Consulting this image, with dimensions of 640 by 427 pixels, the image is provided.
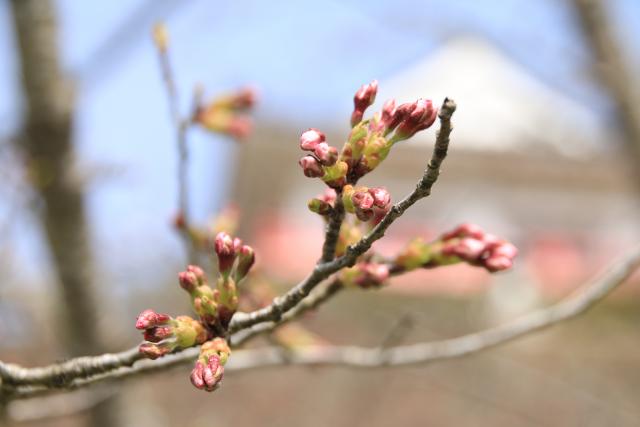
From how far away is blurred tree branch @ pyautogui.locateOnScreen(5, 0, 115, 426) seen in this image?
8.16 ft

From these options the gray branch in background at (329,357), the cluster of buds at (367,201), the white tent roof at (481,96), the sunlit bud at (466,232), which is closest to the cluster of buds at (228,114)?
the gray branch in background at (329,357)

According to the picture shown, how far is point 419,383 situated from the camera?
5809mm

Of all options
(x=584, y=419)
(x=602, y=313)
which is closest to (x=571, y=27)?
(x=584, y=419)

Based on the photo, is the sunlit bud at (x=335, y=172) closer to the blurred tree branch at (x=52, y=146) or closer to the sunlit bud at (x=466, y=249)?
the sunlit bud at (x=466, y=249)

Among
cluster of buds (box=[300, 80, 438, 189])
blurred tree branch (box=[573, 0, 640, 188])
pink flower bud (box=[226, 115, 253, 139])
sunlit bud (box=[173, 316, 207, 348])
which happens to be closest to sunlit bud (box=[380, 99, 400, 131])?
cluster of buds (box=[300, 80, 438, 189])

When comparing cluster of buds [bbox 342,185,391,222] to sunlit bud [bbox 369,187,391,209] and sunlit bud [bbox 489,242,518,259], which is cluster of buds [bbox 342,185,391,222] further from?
sunlit bud [bbox 489,242,518,259]

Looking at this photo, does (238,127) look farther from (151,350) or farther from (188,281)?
(151,350)

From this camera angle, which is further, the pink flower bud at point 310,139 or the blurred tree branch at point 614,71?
the blurred tree branch at point 614,71

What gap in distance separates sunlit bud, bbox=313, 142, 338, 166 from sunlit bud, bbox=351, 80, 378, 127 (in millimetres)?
93

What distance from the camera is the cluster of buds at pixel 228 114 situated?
2.04m

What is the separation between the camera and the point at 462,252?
1.23 metres

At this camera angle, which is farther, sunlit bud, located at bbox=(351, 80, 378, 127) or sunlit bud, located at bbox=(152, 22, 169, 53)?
sunlit bud, located at bbox=(152, 22, 169, 53)

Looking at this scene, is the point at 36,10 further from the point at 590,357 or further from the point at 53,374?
the point at 590,357

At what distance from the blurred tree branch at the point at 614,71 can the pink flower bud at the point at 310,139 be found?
3.44m
